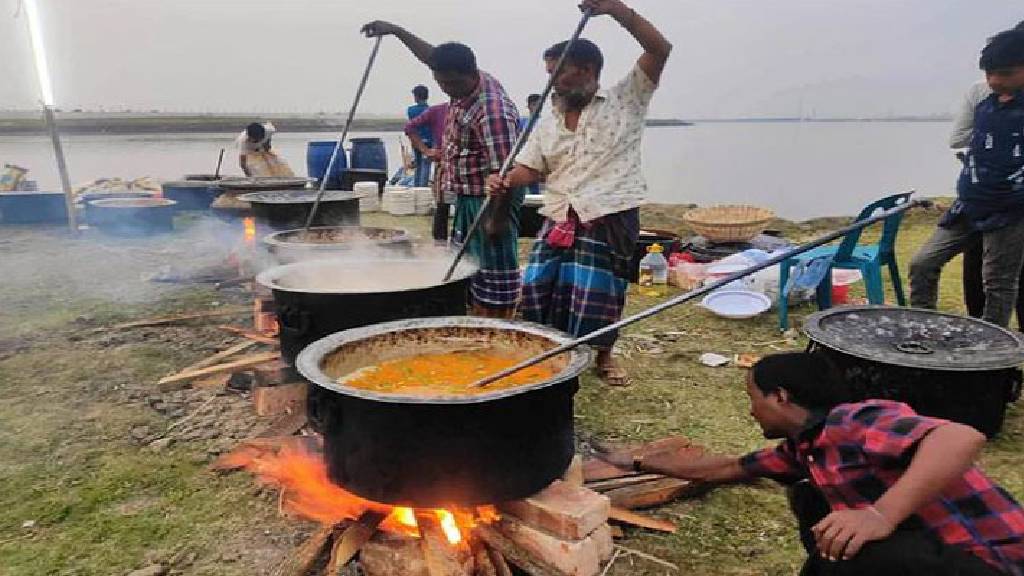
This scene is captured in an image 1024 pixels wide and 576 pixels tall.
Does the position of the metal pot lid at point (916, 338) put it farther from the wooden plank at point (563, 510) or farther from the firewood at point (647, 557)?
the wooden plank at point (563, 510)

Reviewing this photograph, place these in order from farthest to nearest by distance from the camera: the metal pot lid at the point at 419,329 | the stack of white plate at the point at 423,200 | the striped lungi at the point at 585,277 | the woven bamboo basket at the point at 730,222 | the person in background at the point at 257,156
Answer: the stack of white plate at the point at 423,200
the person in background at the point at 257,156
the woven bamboo basket at the point at 730,222
the striped lungi at the point at 585,277
the metal pot lid at the point at 419,329

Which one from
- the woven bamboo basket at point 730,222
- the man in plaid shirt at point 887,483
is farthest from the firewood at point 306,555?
the woven bamboo basket at point 730,222

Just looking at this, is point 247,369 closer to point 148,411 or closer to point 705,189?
point 148,411

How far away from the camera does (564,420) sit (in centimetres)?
278

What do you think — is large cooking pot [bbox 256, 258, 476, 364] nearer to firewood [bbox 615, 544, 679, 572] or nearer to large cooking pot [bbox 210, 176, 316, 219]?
firewood [bbox 615, 544, 679, 572]

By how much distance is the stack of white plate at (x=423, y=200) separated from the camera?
13.3 meters

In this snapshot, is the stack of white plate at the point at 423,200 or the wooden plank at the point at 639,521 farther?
the stack of white plate at the point at 423,200

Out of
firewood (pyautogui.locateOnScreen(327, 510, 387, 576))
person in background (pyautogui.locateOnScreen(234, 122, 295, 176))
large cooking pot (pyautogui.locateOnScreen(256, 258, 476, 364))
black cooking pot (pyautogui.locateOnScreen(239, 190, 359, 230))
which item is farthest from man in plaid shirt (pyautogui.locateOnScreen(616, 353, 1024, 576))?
person in background (pyautogui.locateOnScreen(234, 122, 295, 176))

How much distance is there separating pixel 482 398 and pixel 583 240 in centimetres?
232

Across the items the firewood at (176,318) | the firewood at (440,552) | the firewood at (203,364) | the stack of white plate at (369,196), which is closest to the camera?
the firewood at (440,552)

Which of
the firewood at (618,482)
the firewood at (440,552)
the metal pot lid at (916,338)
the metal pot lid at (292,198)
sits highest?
the metal pot lid at (292,198)

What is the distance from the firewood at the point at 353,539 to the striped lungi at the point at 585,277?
2.05 metres

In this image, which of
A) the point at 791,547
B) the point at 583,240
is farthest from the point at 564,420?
the point at 583,240

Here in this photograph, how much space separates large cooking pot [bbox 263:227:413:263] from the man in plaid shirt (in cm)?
315
